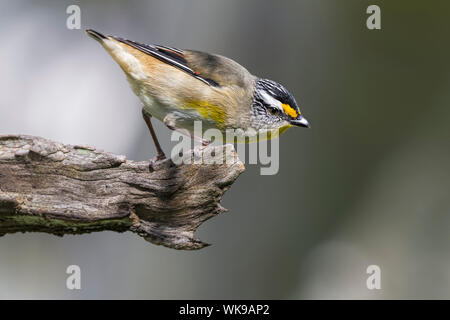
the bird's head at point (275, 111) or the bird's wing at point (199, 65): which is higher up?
the bird's wing at point (199, 65)

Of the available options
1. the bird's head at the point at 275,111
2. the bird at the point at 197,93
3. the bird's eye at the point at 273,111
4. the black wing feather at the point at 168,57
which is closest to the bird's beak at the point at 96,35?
the bird at the point at 197,93

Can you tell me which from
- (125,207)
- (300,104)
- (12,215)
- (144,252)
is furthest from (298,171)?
(12,215)

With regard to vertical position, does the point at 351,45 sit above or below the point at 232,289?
above

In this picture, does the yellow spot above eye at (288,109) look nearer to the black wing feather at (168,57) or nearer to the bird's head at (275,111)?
the bird's head at (275,111)

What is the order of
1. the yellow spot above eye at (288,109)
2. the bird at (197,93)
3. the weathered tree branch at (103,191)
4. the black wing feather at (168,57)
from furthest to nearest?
the yellow spot above eye at (288,109)
the black wing feather at (168,57)
the bird at (197,93)
the weathered tree branch at (103,191)

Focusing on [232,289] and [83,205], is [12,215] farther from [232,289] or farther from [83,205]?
[232,289]

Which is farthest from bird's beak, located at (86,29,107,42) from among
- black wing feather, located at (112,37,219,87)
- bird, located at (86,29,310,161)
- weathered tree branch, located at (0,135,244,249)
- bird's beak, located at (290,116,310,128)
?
bird's beak, located at (290,116,310,128)

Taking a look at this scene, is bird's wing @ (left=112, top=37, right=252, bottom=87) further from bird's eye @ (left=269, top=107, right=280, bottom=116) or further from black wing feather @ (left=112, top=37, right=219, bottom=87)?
bird's eye @ (left=269, top=107, right=280, bottom=116)

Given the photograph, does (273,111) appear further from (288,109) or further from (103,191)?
(103,191)
